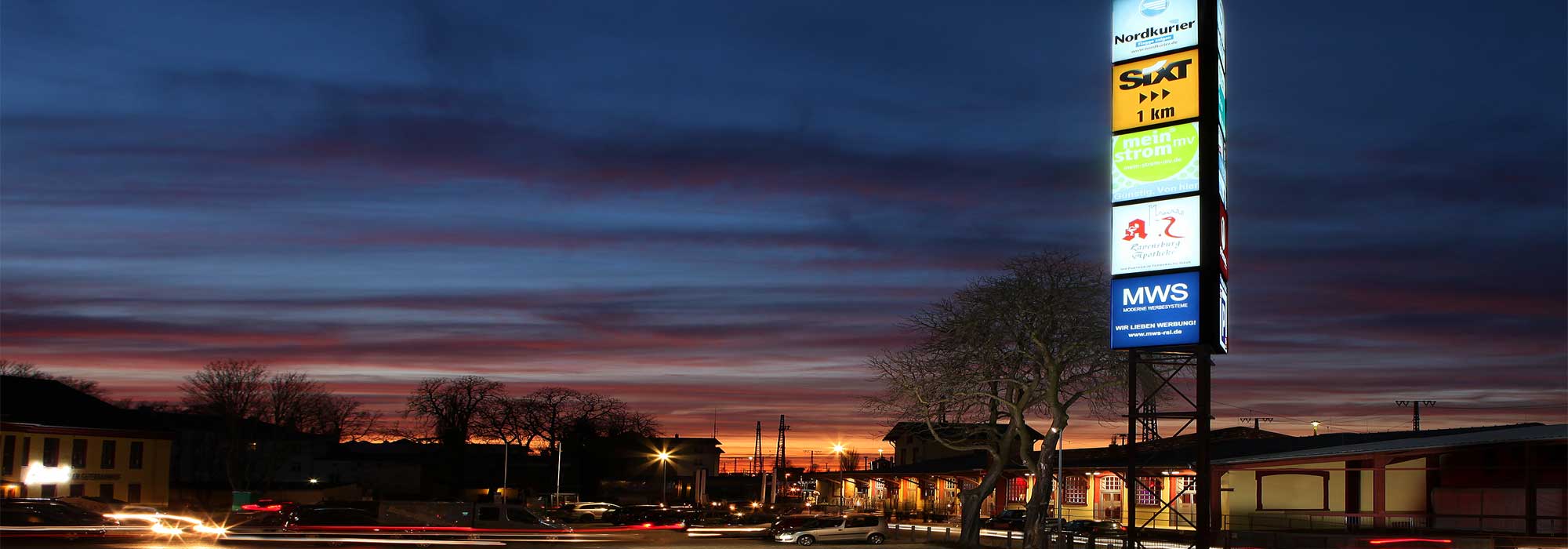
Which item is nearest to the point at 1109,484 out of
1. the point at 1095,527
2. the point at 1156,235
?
the point at 1095,527

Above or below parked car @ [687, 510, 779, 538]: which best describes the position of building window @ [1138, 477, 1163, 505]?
above

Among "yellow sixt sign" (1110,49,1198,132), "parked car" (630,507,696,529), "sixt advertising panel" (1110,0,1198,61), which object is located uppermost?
"sixt advertising panel" (1110,0,1198,61)

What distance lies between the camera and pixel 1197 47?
34.1 meters

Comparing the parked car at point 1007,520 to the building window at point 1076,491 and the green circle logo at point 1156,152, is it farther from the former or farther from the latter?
the green circle logo at point 1156,152

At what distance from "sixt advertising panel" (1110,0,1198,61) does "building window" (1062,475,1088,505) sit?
38478mm

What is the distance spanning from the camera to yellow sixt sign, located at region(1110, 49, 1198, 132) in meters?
34.2

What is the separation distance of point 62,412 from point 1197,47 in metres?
64.8

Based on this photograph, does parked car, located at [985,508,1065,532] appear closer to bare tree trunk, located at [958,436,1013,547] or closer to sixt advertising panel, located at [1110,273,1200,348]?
bare tree trunk, located at [958,436,1013,547]

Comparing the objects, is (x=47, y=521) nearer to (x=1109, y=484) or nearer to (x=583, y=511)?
(x=583, y=511)

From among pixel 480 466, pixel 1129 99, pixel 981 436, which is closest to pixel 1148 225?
pixel 1129 99

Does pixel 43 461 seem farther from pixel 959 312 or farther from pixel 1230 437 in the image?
pixel 1230 437

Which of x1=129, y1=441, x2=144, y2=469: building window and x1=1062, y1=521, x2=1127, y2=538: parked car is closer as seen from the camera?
x1=1062, y1=521, x2=1127, y2=538: parked car

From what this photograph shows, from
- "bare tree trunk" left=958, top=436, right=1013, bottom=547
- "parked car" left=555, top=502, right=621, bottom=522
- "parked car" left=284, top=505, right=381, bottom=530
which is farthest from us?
"parked car" left=555, top=502, right=621, bottom=522

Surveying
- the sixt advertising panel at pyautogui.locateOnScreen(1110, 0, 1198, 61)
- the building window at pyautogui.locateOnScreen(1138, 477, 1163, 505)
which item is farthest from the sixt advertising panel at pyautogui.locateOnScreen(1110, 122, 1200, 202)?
the building window at pyautogui.locateOnScreen(1138, 477, 1163, 505)
